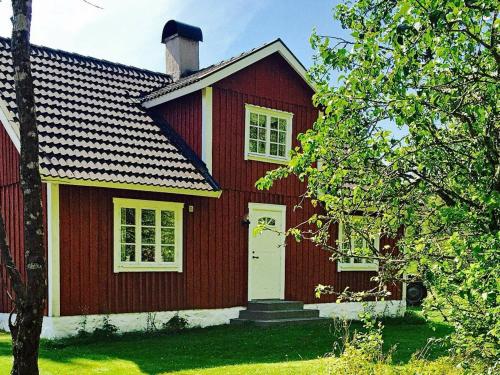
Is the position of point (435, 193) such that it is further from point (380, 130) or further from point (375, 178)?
point (380, 130)

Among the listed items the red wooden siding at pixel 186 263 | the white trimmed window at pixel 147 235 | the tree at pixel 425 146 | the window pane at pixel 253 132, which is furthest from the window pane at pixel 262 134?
the tree at pixel 425 146

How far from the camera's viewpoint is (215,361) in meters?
8.92

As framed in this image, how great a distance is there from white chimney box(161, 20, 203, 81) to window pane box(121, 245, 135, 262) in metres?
6.12

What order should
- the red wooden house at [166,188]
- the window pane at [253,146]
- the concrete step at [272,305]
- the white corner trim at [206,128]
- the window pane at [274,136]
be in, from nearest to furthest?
the red wooden house at [166,188], the white corner trim at [206,128], the concrete step at [272,305], the window pane at [253,146], the window pane at [274,136]

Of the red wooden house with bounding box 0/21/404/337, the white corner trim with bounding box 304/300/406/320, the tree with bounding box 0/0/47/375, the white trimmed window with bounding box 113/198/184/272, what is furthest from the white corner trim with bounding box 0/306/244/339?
the tree with bounding box 0/0/47/375

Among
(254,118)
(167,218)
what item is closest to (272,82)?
(254,118)

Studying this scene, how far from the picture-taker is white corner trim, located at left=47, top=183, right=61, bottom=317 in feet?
35.3

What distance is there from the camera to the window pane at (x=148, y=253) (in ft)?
39.8

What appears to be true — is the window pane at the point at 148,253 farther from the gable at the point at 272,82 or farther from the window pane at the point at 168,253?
the gable at the point at 272,82

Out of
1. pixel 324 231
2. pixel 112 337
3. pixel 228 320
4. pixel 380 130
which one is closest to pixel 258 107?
pixel 228 320

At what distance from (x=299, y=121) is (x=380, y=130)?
10.2 metres

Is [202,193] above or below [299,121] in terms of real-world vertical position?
below

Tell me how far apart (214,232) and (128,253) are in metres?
2.25

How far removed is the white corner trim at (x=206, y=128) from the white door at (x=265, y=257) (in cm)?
162
